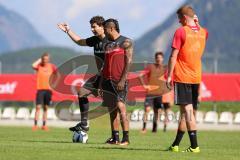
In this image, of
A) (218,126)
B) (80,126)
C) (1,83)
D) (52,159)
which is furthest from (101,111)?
(1,83)

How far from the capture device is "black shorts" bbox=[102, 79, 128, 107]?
15.7 metres

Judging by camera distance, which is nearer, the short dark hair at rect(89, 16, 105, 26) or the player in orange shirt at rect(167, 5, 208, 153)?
the player in orange shirt at rect(167, 5, 208, 153)

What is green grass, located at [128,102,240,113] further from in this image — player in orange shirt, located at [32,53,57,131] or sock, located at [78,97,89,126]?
sock, located at [78,97,89,126]

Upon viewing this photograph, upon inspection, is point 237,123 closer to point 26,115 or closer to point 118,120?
point 26,115

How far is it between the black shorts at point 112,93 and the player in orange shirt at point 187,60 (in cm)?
172

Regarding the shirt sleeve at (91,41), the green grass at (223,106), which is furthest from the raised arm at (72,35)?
the green grass at (223,106)

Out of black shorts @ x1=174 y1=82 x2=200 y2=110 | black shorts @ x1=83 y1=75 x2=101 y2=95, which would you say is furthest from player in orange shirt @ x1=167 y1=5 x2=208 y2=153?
black shorts @ x1=83 y1=75 x2=101 y2=95

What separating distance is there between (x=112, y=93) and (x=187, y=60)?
2.35m

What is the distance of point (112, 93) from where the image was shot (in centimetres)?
1608

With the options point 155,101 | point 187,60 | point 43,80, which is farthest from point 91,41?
point 43,80

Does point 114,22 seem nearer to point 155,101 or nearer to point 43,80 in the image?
point 155,101

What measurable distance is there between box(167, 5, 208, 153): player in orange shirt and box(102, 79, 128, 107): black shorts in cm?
172

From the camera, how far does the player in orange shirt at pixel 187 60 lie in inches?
552

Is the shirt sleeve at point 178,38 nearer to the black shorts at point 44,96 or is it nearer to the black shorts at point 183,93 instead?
the black shorts at point 183,93
